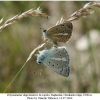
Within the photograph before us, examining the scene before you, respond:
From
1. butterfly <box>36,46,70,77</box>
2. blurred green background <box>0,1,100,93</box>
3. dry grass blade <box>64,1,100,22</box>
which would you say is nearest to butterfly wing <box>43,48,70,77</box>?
butterfly <box>36,46,70,77</box>

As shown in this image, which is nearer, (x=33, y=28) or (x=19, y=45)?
(x=19, y=45)

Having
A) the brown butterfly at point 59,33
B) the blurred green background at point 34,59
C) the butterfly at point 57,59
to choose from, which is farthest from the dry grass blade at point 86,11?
the blurred green background at point 34,59

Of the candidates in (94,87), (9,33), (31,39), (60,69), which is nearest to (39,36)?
(31,39)

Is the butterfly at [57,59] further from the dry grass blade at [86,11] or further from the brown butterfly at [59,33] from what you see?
the dry grass blade at [86,11]

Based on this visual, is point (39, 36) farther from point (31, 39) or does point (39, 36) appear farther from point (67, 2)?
point (67, 2)

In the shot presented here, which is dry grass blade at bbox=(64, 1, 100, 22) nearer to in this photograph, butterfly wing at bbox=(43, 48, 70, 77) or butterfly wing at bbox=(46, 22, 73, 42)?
butterfly wing at bbox=(46, 22, 73, 42)

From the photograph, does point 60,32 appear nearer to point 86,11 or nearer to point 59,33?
point 59,33

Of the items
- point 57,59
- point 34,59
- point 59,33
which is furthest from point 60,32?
point 34,59
